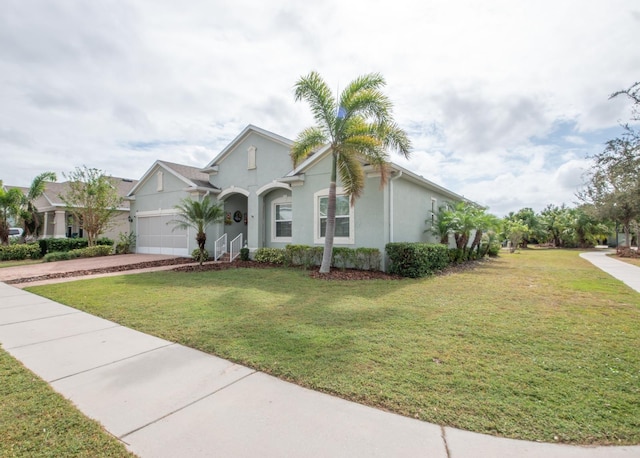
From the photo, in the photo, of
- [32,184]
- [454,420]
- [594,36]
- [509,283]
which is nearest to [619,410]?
[454,420]

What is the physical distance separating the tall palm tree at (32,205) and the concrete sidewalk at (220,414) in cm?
2129

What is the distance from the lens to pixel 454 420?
8.74 feet

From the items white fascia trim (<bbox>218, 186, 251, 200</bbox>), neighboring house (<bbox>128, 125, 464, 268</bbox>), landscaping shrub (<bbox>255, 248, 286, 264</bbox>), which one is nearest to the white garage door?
neighboring house (<bbox>128, 125, 464, 268</bbox>)

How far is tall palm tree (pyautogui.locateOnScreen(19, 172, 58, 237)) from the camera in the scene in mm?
20020

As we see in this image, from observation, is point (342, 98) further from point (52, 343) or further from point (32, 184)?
point (32, 184)

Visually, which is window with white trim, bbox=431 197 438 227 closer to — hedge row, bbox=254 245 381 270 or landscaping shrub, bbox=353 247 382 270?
landscaping shrub, bbox=353 247 382 270

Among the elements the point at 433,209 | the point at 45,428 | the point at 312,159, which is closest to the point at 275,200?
the point at 312,159

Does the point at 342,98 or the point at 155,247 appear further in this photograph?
the point at 155,247


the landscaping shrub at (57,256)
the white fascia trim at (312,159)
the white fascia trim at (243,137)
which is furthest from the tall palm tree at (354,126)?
the landscaping shrub at (57,256)

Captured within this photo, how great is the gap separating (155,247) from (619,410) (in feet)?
69.2

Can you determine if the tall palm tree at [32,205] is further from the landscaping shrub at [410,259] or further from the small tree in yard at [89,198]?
the landscaping shrub at [410,259]

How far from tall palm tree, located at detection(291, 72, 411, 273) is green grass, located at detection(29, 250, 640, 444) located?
4.05 meters

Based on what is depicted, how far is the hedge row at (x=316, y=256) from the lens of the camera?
37.8ft

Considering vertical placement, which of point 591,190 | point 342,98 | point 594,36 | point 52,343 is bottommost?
point 52,343
